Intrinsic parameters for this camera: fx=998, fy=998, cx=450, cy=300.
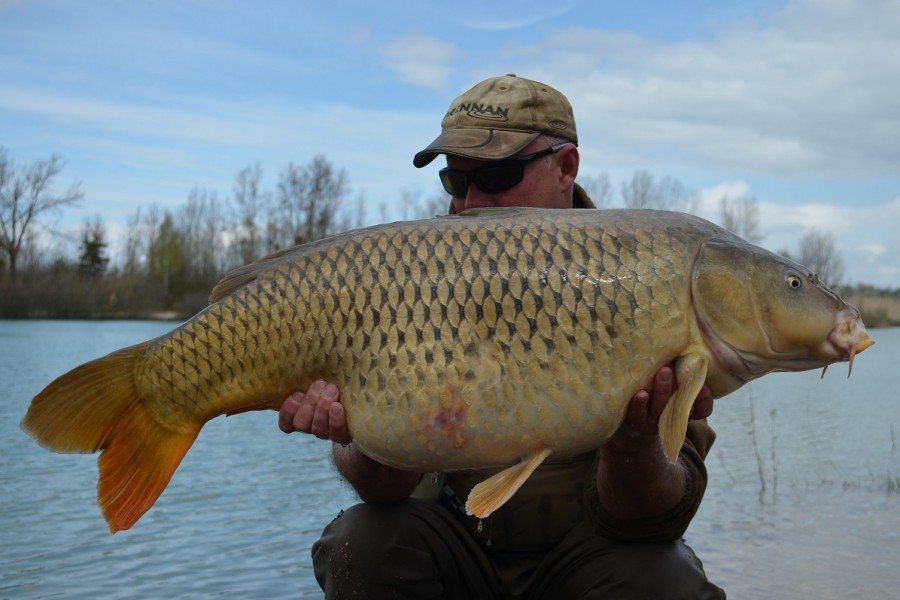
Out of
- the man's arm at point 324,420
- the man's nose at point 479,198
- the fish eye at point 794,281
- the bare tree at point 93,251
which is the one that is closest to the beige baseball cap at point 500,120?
the man's nose at point 479,198

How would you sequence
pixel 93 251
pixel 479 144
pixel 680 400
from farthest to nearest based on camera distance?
pixel 93 251, pixel 479 144, pixel 680 400

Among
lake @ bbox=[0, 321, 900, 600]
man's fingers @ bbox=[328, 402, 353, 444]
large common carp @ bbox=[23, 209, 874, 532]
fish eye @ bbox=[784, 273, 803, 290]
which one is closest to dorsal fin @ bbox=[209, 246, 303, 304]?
large common carp @ bbox=[23, 209, 874, 532]

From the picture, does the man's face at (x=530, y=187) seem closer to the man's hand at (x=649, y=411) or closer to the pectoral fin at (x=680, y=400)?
the man's hand at (x=649, y=411)

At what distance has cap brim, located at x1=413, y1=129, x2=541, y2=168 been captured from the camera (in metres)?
2.79

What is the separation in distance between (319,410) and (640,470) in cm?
76

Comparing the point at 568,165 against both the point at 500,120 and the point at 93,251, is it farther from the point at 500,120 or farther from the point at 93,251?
the point at 93,251

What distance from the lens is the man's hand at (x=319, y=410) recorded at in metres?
2.07

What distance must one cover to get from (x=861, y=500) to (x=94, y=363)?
544 cm

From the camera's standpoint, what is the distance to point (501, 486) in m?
1.98

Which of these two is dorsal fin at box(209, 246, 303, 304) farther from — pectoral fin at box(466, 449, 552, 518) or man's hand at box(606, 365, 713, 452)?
man's hand at box(606, 365, 713, 452)

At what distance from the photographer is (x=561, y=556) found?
101 inches

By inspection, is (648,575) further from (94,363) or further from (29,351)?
(29,351)

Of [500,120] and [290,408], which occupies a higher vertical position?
[500,120]

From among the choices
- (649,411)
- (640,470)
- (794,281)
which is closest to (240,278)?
(649,411)
